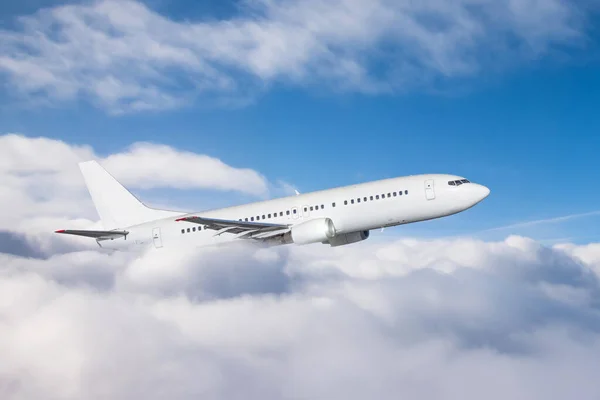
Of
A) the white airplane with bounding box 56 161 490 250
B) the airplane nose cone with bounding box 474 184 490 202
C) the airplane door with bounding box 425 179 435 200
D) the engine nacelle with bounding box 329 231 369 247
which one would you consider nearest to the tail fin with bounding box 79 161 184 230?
the white airplane with bounding box 56 161 490 250

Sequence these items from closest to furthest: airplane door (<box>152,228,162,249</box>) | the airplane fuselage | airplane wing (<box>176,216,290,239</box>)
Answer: the airplane fuselage < airplane wing (<box>176,216,290,239</box>) < airplane door (<box>152,228,162,249</box>)

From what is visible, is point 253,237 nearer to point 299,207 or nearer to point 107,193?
point 299,207

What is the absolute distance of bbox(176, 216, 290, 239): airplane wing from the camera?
57.8m

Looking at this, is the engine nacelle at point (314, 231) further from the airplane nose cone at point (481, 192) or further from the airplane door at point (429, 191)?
the airplane nose cone at point (481, 192)

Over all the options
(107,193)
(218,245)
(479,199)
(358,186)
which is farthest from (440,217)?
(107,193)

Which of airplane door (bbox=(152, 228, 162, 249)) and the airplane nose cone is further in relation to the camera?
airplane door (bbox=(152, 228, 162, 249))

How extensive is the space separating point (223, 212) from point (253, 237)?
21.8ft

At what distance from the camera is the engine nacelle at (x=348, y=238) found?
6088 cm

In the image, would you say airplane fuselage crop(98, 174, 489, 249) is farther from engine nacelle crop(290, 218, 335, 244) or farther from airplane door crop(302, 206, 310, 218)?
engine nacelle crop(290, 218, 335, 244)

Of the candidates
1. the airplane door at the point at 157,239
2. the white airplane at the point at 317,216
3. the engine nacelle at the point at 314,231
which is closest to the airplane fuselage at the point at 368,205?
the white airplane at the point at 317,216

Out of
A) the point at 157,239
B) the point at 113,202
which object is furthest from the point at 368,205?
the point at 113,202

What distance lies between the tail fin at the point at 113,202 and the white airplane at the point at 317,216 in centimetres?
53

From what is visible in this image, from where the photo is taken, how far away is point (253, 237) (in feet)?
200

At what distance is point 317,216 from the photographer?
5825 cm
